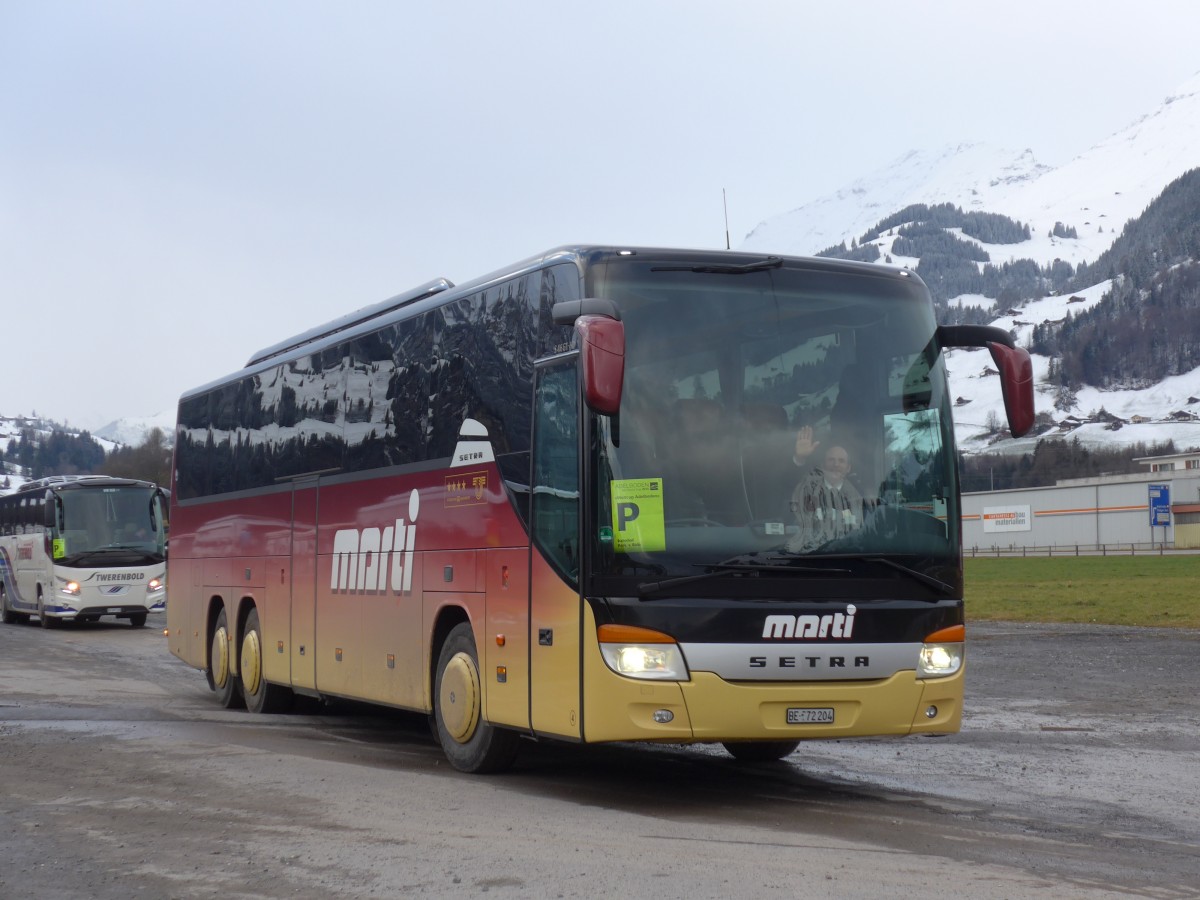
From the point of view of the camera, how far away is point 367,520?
1240 centimetres

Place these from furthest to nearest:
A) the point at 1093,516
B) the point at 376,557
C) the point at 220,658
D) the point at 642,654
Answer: the point at 1093,516, the point at 220,658, the point at 376,557, the point at 642,654

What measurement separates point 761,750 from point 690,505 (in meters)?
3.26

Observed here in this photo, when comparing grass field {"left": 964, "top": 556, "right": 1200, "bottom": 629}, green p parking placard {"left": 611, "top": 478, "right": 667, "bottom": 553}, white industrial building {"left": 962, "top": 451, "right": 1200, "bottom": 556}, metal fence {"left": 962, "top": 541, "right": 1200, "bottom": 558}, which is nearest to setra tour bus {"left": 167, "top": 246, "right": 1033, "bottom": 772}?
green p parking placard {"left": 611, "top": 478, "right": 667, "bottom": 553}

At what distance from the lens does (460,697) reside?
34.2 ft

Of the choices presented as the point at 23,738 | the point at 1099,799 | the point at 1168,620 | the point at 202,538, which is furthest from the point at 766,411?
the point at 1168,620

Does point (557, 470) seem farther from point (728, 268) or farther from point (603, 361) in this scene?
point (728, 268)

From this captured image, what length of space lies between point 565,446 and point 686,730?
5.83ft

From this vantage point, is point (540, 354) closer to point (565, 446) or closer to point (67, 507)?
point (565, 446)

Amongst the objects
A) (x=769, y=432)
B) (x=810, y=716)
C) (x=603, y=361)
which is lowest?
(x=810, y=716)

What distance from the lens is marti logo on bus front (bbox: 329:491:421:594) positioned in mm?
11469

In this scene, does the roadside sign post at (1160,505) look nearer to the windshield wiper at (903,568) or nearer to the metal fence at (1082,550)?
the metal fence at (1082,550)

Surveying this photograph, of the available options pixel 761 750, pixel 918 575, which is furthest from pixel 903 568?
pixel 761 750

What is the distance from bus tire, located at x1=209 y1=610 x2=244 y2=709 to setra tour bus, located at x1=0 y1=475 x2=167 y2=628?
17123 millimetres

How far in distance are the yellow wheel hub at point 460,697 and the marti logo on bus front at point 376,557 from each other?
1032mm
